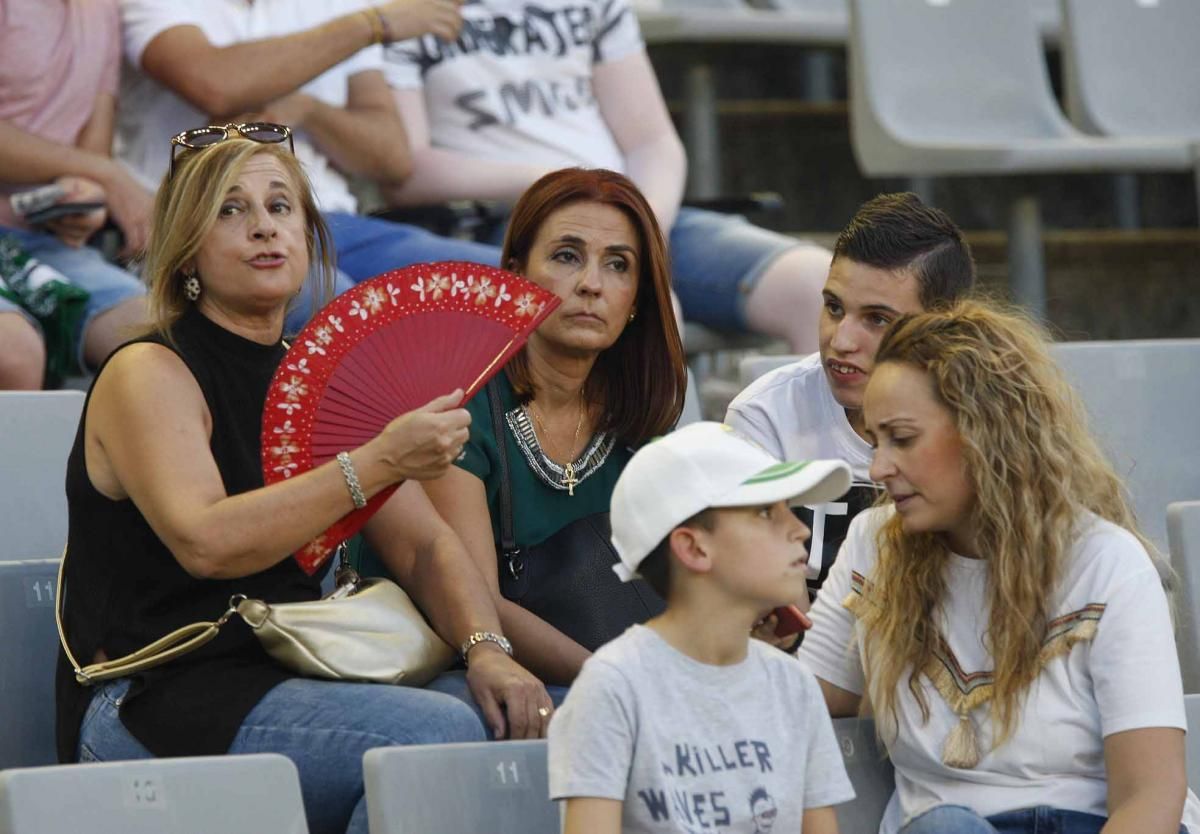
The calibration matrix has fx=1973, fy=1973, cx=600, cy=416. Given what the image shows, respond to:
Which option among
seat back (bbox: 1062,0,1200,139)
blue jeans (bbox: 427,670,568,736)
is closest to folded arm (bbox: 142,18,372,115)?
blue jeans (bbox: 427,670,568,736)

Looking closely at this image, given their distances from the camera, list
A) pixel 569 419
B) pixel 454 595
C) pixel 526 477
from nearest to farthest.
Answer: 1. pixel 454 595
2. pixel 526 477
3. pixel 569 419

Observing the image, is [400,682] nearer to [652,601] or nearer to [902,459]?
[652,601]

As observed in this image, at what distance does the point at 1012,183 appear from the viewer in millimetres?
4715

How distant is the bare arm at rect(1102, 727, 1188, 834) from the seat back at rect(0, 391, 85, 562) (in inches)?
60.2

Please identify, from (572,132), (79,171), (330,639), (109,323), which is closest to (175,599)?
(330,639)

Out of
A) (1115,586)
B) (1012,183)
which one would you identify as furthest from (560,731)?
(1012,183)

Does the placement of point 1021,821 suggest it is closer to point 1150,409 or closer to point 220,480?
A: point 220,480

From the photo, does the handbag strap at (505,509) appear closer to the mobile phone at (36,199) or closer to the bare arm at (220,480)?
the bare arm at (220,480)

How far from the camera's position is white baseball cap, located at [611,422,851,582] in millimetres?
1803

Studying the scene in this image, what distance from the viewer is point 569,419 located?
8.50ft

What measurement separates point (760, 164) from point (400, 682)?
3423 mm

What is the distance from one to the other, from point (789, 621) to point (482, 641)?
1.24 feet

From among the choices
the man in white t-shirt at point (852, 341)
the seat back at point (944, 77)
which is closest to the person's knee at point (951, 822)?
the man in white t-shirt at point (852, 341)

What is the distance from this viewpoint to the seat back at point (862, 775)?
2.14m
